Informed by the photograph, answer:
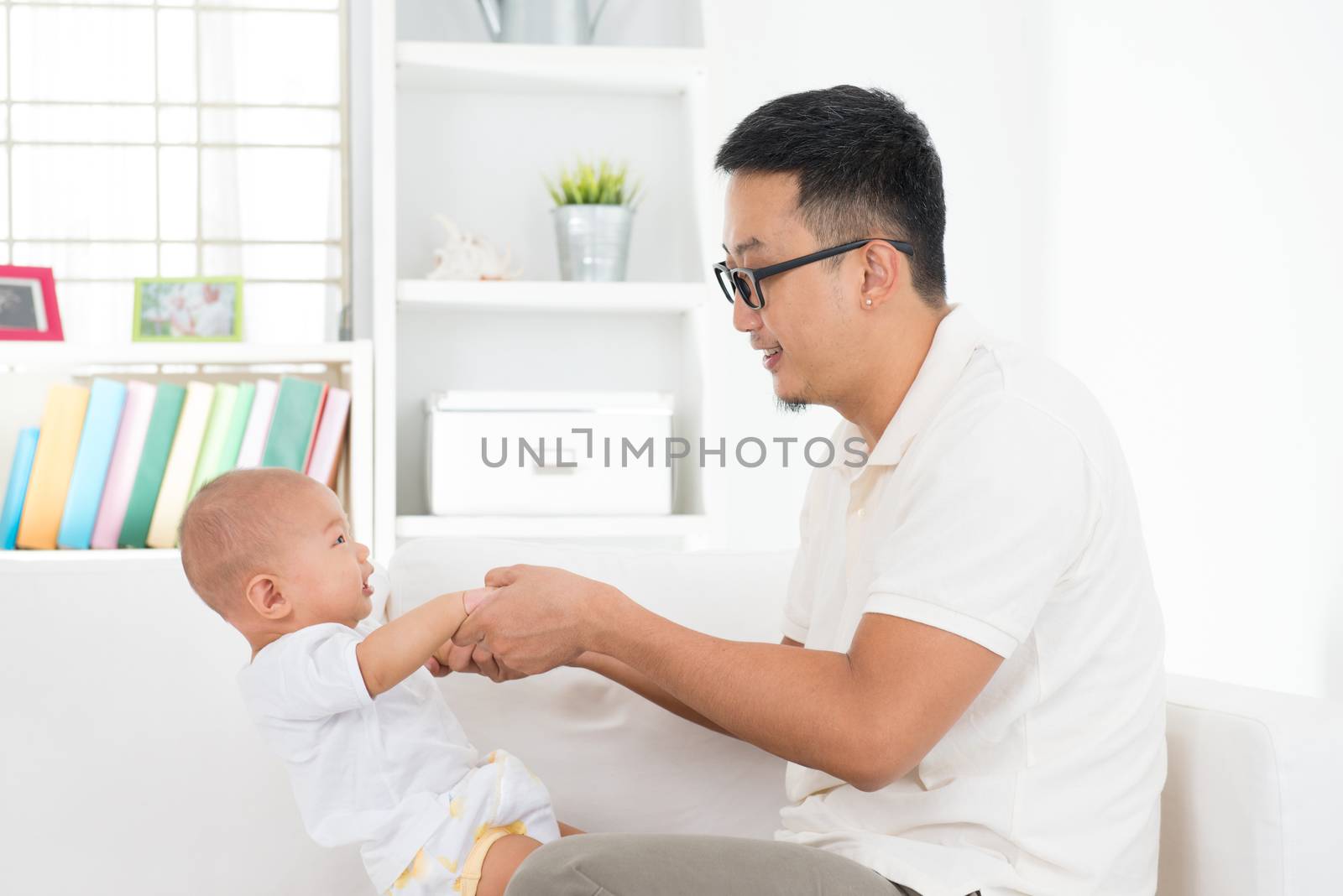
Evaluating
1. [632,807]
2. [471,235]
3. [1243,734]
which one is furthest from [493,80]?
[1243,734]

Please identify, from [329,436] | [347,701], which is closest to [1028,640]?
[347,701]

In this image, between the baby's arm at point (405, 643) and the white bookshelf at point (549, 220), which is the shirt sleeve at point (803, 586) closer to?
the baby's arm at point (405, 643)

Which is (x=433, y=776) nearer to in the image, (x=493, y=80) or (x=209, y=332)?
(x=209, y=332)

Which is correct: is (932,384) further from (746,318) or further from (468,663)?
(468,663)

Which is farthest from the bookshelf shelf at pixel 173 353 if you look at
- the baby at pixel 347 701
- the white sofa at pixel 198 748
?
the baby at pixel 347 701

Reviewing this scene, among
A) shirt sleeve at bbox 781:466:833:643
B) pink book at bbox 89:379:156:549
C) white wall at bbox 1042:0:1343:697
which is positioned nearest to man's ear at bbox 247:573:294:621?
shirt sleeve at bbox 781:466:833:643

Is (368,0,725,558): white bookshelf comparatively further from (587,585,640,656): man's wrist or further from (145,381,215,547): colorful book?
(587,585,640,656): man's wrist

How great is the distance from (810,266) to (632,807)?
765 millimetres

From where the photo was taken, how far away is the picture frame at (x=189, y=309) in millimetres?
2459

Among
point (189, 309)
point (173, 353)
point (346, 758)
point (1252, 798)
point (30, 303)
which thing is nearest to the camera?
point (1252, 798)

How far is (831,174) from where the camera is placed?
1.29m

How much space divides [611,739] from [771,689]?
20.4 inches

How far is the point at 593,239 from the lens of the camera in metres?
2.45

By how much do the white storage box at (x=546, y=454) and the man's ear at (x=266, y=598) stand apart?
3.25ft
